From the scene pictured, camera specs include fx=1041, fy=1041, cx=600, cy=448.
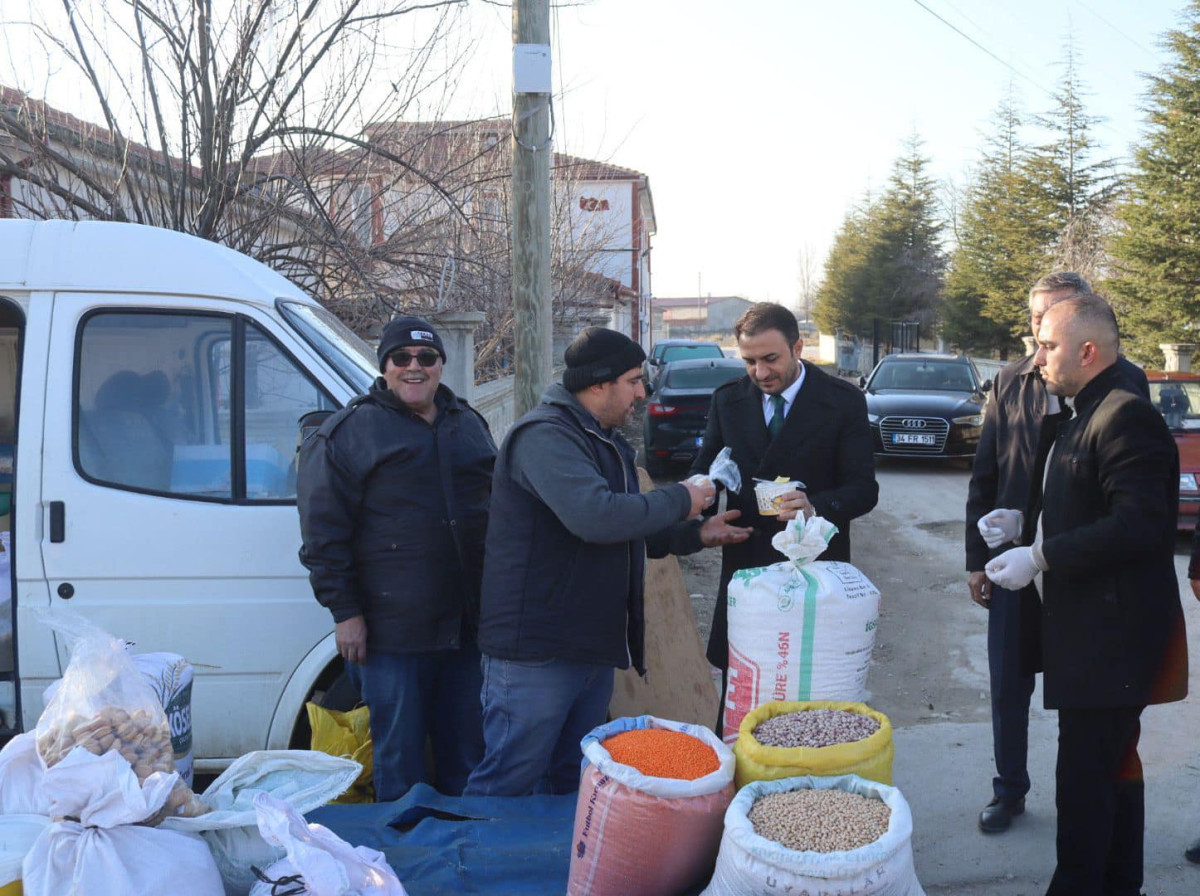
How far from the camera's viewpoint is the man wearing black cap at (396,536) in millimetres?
3559

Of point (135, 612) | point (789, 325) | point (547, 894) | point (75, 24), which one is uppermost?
point (75, 24)

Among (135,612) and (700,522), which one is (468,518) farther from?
(135,612)

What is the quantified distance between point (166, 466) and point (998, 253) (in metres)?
36.4

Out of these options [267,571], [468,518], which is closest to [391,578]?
[468,518]

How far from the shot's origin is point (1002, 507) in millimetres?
3861

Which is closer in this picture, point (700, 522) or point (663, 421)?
point (700, 522)

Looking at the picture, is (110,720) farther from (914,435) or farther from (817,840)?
(914,435)

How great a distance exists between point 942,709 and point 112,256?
188 inches

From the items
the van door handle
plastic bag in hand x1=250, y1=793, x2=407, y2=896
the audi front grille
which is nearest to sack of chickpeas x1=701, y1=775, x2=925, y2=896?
plastic bag in hand x1=250, y1=793, x2=407, y2=896

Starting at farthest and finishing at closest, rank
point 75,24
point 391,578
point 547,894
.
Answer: point 75,24
point 391,578
point 547,894

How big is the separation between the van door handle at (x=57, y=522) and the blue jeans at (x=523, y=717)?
174cm

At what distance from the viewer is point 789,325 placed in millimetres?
3752

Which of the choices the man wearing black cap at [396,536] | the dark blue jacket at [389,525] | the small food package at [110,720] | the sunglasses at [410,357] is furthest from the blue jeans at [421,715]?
the small food package at [110,720]

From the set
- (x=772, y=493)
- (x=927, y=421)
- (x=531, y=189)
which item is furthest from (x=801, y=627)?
(x=927, y=421)
